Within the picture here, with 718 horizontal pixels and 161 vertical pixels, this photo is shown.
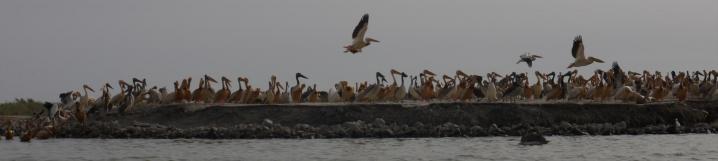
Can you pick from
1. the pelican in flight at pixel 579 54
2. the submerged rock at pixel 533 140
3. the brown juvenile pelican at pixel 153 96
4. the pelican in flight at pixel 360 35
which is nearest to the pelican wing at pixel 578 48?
the pelican in flight at pixel 579 54

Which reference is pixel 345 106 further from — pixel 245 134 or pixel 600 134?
pixel 600 134

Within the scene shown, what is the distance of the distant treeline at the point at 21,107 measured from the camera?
45.6m

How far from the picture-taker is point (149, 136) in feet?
110

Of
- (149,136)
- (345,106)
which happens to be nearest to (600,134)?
(345,106)

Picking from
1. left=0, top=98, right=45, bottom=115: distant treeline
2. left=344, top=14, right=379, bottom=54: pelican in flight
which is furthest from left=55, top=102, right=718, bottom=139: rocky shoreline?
left=0, top=98, right=45, bottom=115: distant treeline

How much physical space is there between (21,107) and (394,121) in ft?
58.8

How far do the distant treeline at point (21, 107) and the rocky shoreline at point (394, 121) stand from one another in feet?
37.0

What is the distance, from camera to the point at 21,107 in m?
46.4

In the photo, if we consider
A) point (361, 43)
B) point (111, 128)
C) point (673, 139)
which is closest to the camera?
point (361, 43)

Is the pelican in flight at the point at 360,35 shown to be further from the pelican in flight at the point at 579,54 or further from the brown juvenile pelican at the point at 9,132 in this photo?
the brown juvenile pelican at the point at 9,132

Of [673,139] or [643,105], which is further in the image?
[643,105]

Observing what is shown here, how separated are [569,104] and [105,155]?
12.4 metres

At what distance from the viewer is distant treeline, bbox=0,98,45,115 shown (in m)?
45.6

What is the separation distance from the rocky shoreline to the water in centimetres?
80
